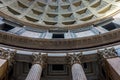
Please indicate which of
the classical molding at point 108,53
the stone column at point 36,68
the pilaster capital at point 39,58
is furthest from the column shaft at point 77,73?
the pilaster capital at point 39,58

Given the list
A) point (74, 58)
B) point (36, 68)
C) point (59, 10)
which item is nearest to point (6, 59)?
point (36, 68)

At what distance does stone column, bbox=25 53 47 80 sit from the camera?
18183 millimetres

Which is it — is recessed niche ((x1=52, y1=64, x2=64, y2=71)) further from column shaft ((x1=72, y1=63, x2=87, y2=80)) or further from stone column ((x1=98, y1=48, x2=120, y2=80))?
stone column ((x1=98, y1=48, x2=120, y2=80))

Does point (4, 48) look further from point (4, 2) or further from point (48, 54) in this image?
point (4, 2)

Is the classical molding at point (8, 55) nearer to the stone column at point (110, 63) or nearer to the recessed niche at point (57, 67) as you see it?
the recessed niche at point (57, 67)

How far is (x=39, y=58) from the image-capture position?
71.2 ft

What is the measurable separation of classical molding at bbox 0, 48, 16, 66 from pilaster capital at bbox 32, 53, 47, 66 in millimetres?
2151

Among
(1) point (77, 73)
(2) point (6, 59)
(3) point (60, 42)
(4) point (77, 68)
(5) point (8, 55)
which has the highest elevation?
(3) point (60, 42)

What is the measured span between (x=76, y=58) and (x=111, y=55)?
11.6ft

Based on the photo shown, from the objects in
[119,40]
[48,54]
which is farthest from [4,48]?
[119,40]

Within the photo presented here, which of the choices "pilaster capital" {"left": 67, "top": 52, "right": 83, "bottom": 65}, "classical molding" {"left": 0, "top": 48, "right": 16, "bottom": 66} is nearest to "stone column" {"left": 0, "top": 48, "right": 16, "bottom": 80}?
"classical molding" {"left": 0, "top": 48, "right": 16, "bottom": 66}

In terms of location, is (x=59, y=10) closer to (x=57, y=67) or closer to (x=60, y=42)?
(x=60, y=42)

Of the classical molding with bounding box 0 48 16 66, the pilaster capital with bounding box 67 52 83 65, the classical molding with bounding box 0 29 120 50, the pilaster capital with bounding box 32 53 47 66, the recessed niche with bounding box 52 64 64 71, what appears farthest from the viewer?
the recessed niche with bounding box 52 64 64 71

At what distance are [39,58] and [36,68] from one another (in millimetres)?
2111
